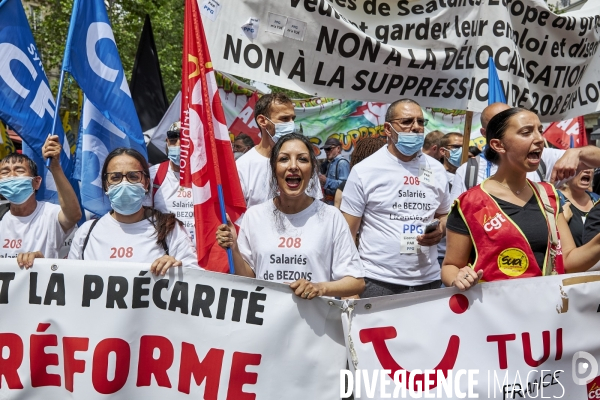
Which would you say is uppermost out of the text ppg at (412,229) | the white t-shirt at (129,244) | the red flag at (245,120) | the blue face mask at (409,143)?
the red flag at (245,120)

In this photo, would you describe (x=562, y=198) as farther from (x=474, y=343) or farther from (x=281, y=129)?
(x=474, y=343)

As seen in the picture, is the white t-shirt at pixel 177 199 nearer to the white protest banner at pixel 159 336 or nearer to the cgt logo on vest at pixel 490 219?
the white protest banner at pixel 159 336

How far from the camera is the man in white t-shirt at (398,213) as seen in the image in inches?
183

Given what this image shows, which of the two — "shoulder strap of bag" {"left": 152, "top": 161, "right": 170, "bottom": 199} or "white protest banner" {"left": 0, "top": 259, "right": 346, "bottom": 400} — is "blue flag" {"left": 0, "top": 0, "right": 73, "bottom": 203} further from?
"white protest banner" {"left": 0, "top": 259, "right": 346, "bottom": 400}

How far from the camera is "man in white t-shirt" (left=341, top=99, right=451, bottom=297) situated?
4648mm

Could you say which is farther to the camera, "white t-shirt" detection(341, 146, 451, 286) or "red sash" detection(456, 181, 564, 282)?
"white t-shirt" detection(341, 146, 451, 286)

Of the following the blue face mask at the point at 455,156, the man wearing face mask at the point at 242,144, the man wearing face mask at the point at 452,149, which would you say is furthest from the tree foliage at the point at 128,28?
the blue face mask at the point at 455,156

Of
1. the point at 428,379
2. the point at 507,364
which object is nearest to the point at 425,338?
the point at 428,379

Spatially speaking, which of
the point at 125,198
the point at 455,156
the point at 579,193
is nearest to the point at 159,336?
the point at 125,198

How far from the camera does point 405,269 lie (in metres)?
4.66

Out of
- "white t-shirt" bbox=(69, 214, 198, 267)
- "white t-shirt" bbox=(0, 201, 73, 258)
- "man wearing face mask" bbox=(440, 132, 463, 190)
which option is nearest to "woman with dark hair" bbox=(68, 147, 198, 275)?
"white t-shirt" bbox=(69, 214, 198, 267)

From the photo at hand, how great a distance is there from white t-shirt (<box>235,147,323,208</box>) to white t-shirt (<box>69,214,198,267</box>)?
32.2 inches

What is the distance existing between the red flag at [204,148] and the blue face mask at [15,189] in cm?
123

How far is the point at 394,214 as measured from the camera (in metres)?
4.67
